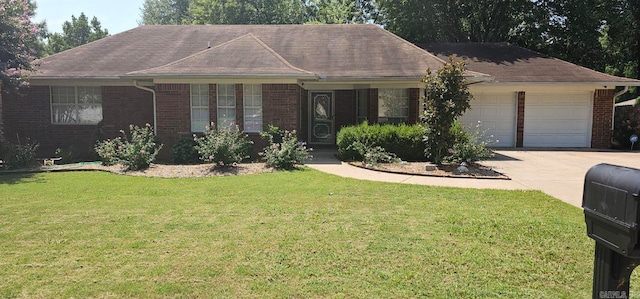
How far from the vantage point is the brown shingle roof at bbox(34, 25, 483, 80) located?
13305 millimetres

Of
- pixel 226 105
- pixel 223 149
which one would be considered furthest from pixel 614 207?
pixel 226 105

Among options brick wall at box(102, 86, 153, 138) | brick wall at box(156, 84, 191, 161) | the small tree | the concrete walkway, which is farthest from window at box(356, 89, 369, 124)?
brick wall at box(102, 86, 153, 138)

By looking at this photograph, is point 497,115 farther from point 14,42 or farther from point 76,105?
point 14,42

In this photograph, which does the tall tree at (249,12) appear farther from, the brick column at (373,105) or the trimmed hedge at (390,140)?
the trimmed hedge at (390,140)

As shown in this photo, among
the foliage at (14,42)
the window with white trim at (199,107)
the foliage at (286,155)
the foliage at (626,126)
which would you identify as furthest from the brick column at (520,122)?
the foliage at (14,42)

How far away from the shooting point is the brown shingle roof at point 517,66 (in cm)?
1673

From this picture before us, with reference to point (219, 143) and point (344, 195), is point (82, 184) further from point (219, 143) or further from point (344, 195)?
point (344, 195)

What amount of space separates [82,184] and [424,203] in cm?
704

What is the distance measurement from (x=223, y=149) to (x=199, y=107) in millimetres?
2897

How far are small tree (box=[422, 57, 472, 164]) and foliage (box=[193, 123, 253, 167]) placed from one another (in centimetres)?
507

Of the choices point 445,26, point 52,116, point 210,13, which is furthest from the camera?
point 210,13

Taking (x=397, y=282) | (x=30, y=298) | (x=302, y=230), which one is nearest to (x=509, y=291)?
(x=397, y=282)

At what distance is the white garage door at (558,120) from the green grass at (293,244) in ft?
35.7

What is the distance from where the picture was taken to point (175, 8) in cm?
5341
